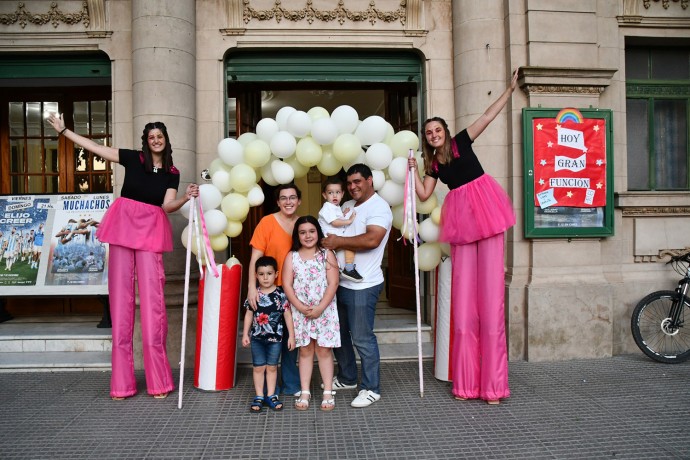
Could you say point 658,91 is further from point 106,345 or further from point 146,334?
point 106,345

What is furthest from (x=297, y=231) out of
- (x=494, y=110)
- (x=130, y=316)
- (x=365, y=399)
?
(x=494, y=110)

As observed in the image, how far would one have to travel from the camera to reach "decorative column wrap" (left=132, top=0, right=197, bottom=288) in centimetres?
575

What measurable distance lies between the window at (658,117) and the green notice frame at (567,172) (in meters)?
0.90

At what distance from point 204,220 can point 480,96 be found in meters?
3.51

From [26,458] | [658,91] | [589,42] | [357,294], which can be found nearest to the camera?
[26,458]

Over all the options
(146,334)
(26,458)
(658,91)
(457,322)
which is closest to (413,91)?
(658,91)

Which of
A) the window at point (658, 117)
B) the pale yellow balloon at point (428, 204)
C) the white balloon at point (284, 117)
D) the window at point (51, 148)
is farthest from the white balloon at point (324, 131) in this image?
the window at point (51, 148)

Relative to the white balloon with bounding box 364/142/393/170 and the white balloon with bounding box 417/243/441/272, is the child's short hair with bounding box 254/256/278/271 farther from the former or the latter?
the white balloon with bounding box 417/243/441/272

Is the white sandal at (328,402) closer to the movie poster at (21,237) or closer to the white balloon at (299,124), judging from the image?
the white balloon at (299,124)

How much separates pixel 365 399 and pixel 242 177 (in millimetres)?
2275

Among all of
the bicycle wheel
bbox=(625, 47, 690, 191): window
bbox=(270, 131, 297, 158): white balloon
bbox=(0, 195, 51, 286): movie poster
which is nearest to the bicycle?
the bicycle wheel

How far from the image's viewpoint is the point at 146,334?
4.73 meters

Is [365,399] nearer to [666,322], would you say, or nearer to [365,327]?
[365,327]

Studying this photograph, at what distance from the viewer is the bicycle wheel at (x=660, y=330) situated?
223 inches
